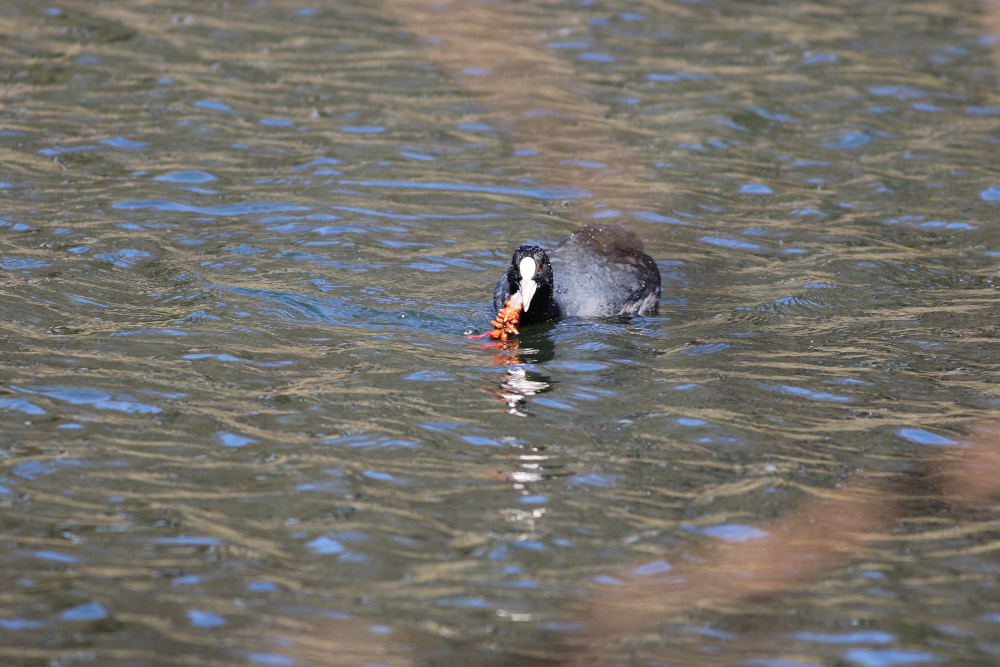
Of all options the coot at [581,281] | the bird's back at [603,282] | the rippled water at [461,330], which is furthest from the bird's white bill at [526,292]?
the bird's back at [603,282]

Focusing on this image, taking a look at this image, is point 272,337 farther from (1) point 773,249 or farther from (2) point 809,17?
(2) point 809,17

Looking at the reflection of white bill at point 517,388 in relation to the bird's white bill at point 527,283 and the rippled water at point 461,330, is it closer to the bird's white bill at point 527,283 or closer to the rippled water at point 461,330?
the rippled water at point 461,330

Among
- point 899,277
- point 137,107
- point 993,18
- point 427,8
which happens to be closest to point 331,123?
point 137,107

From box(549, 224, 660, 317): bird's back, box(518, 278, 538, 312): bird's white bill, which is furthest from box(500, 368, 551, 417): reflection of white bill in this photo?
box(549, 224, 660, 317): bird's back

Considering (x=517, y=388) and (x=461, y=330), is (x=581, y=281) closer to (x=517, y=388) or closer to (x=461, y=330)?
(x=461, y=330)

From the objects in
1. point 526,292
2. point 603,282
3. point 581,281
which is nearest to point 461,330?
point 526,292

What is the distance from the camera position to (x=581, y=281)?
7.46 metres

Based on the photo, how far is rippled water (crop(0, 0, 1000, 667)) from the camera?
13.5 feet

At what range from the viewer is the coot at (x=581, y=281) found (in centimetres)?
698

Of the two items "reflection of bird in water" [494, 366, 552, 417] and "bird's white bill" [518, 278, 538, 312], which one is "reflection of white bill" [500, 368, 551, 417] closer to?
"reflection of bird in water" [494, 366, 552, 417]

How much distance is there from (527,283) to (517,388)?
0.98 metres

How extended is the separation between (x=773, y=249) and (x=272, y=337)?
4004 mm

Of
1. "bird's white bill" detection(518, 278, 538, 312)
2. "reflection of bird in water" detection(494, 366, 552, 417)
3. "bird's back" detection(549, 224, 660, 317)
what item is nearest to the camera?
"reflection of bird in water" detection(494, 366, 552, 417)

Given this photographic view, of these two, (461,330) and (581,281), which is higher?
(581,281)
